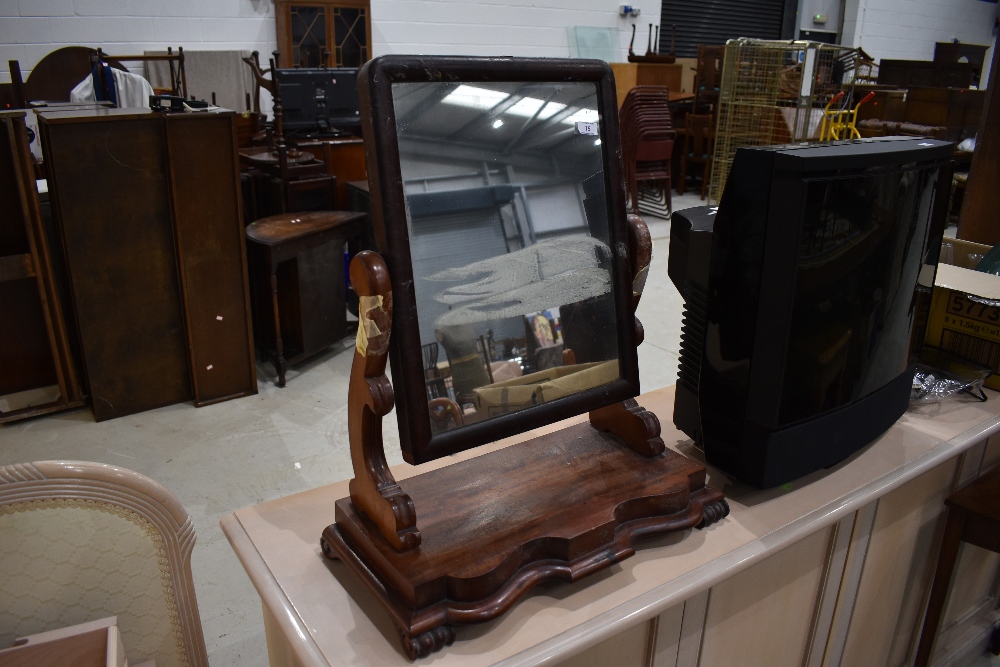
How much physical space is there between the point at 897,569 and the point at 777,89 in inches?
200

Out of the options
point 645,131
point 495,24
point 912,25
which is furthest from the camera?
point 912,25


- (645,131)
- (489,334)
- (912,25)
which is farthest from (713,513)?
(912,25)

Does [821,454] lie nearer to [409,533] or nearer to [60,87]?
[409,533]

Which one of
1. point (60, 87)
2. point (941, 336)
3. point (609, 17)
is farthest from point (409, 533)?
point (609, 17)

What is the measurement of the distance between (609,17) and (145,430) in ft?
18.7

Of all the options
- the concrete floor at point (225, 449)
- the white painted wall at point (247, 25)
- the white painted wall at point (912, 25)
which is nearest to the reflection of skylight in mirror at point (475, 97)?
the concrete floor at point (225, 449)

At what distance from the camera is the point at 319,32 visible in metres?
5.09

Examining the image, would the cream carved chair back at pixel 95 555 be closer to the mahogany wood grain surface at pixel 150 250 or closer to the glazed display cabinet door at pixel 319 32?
the mahogany wood grain surface at pixel 150 250

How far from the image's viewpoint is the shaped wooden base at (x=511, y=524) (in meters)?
0.86

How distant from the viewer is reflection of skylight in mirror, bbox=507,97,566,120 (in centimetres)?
94

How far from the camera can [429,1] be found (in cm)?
577

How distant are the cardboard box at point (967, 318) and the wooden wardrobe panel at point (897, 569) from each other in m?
0.24

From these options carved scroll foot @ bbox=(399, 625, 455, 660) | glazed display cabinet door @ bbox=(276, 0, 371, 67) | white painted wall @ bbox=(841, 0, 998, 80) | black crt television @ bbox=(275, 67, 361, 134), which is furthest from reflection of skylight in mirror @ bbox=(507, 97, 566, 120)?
white painted wall @ bbox=(841, 0, 998, 80)

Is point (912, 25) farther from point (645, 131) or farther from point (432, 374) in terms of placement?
point (432, 374)
